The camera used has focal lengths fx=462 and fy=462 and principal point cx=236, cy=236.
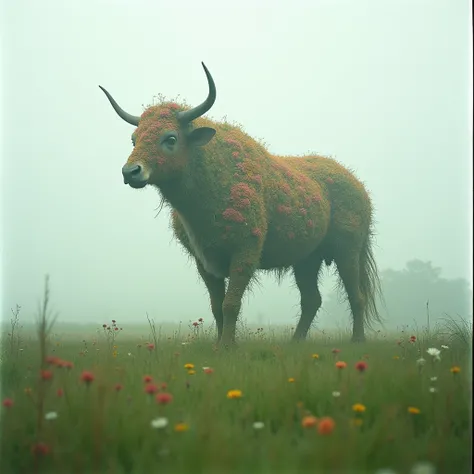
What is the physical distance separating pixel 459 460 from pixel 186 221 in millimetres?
5341

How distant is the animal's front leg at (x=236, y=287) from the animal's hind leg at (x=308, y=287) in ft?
10.7

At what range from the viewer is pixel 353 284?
9375mm

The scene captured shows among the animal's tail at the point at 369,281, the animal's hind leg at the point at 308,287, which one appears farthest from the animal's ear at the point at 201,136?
the animal's tail at the point at 369,281

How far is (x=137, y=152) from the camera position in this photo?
6.35 meters

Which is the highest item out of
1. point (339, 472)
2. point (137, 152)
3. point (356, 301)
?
point (137, 152)

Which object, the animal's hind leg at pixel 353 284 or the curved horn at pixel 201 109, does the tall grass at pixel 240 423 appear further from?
the animal's hind leg at pixel 353 284

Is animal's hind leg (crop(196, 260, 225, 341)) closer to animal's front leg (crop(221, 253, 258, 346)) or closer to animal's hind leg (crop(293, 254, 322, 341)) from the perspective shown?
animal's front leg (crop(221, 253, 258, 346))

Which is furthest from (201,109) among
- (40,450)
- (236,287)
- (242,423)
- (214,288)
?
(40,450)

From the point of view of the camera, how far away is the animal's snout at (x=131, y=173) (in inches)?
239

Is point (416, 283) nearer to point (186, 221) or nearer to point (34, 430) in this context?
point (186, 221)

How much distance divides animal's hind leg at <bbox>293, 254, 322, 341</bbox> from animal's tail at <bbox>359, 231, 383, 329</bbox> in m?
0.93

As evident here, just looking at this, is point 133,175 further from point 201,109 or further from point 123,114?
point 123,114

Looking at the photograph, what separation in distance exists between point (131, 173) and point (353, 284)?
5309 millimetres

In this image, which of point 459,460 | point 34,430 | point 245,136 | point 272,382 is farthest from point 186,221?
point 459,460
